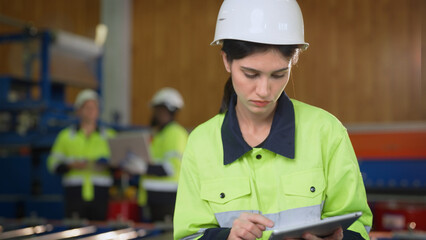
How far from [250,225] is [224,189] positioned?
0.69 feet

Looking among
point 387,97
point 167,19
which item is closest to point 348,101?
point 387,97

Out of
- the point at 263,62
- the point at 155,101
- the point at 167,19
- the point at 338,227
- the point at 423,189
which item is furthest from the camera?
the point at 167,19

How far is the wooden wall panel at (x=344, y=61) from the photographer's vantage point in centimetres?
722

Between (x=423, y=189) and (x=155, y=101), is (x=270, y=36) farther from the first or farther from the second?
(x=423, y=189)

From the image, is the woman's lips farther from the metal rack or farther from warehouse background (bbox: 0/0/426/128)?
warehouse background (bbox: 0/0/426/128)

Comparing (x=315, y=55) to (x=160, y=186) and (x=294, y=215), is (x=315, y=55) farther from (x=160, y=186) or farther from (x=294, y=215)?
(x=294, y=215)

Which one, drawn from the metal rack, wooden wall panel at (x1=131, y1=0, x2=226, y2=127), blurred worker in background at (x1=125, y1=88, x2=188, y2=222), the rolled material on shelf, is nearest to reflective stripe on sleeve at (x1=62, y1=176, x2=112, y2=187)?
blurred worker in background at (x1=125, y1=88, x2=188, y2=222)

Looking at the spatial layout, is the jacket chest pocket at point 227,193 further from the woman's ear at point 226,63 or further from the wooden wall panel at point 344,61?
the wooden wall panel at point 344,61

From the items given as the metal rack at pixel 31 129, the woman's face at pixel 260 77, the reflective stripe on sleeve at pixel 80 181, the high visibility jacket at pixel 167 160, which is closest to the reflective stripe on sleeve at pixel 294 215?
the woman's face at pixel 260 77

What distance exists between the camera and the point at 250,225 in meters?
1.32

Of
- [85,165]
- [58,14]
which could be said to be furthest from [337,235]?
[58,14]

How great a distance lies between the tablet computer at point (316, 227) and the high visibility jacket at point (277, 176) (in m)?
0.14

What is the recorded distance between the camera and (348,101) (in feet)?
24.7

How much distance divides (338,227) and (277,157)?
0.30m
